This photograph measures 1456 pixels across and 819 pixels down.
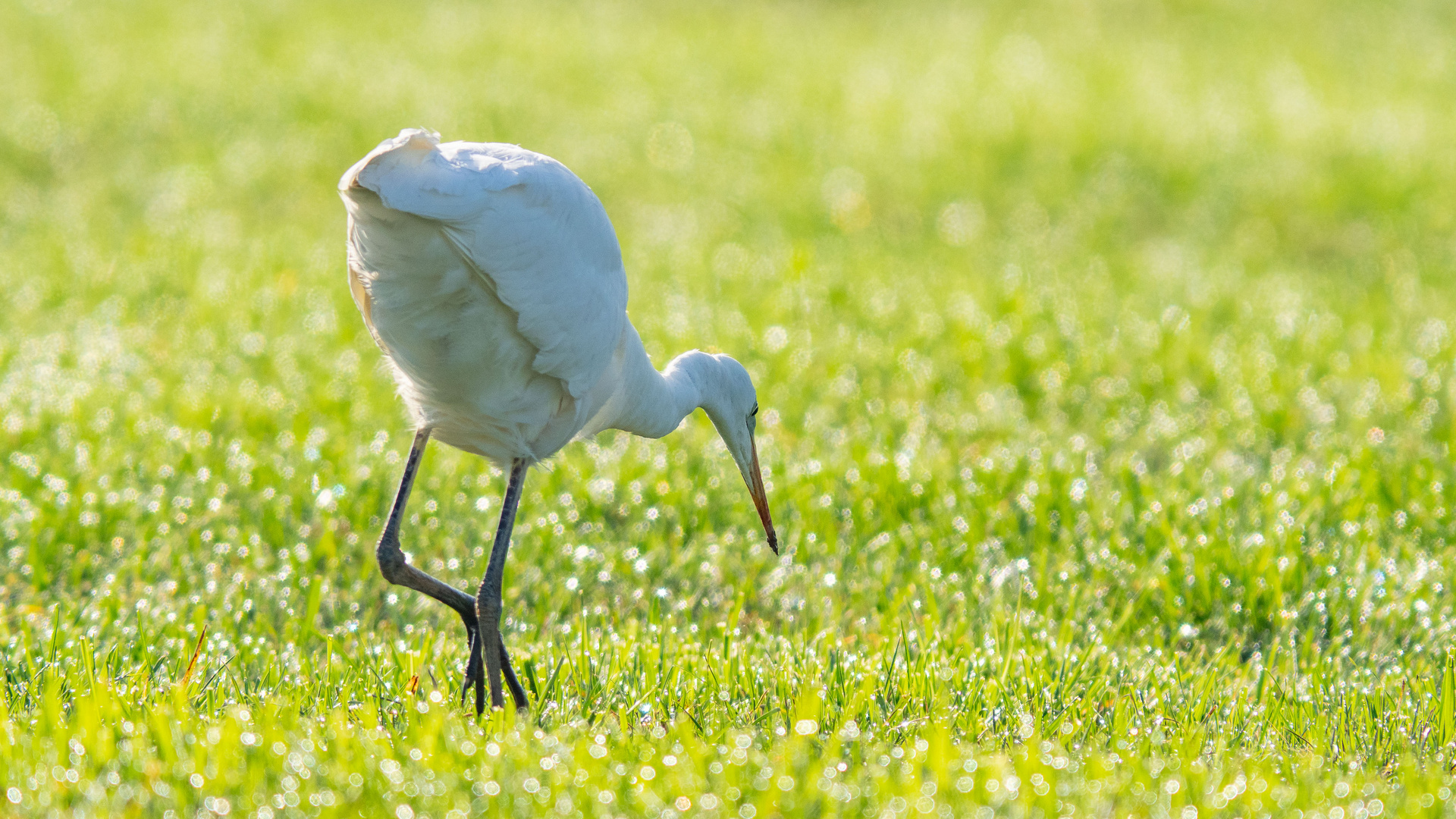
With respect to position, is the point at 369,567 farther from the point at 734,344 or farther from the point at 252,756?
the point at 734,344

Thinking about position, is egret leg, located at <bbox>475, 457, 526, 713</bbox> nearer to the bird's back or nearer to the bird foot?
the bird foot

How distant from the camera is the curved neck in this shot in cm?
324

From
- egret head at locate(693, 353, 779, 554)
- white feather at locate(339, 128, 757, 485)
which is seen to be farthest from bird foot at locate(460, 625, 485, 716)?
egret head at locate(693, 353, 779, 554)

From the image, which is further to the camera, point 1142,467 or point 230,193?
point 230,193

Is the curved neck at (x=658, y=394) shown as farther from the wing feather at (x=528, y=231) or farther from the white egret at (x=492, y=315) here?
the wing feather at (x=528, y=231)

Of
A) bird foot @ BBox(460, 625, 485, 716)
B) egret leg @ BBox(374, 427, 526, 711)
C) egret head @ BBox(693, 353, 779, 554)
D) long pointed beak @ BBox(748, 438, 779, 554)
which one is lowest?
bird foot @ BBox(460, 625, 485, 716)

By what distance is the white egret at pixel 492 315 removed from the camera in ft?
8.59

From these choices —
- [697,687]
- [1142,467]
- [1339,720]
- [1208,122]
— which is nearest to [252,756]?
[697,687]

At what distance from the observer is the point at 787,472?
15.3 feet

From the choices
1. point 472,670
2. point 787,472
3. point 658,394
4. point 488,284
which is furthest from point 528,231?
point 787,472

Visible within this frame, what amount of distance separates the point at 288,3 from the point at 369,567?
1052cm

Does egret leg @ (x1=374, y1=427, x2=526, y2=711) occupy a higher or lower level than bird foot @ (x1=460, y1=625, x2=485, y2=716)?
higher

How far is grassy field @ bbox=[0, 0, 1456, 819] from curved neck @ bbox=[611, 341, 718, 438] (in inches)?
22.1

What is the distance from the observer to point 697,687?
307 centimetres
